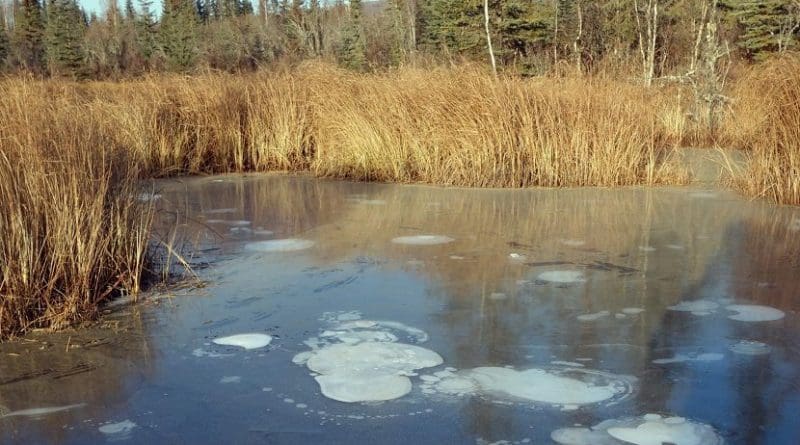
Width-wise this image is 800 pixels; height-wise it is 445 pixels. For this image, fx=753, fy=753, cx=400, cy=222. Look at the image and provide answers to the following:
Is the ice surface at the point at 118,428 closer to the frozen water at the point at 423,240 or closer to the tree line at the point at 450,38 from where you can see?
the frozen water at the point at 423,240

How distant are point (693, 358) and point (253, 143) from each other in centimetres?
759

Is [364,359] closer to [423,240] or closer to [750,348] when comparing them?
[750,348]

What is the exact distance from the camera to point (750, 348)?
132 inches

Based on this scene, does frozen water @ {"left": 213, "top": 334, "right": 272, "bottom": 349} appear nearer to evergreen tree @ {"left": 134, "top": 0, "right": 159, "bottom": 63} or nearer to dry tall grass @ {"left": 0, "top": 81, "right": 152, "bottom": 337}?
dry tall grass @ {"left": 0, "top": 81, "right": 152, "bottom": 337}

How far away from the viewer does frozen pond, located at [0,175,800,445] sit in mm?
2686

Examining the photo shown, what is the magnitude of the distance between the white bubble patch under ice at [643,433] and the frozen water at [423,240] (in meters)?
Result: 2.91

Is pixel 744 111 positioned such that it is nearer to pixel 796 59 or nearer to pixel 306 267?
pixel 796 59

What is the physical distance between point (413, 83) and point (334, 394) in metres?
6.24

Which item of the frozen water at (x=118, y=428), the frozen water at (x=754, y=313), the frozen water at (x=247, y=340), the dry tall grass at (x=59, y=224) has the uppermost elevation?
the dry tall grass at (x=59, y=224)

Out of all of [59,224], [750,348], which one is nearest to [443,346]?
[750,348]

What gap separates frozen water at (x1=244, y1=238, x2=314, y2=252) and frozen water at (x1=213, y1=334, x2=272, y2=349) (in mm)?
1780

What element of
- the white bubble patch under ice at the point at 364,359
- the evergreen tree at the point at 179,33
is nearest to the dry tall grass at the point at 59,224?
the white bubble patch under ice at the point at 364,359

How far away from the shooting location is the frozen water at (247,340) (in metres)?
3.46

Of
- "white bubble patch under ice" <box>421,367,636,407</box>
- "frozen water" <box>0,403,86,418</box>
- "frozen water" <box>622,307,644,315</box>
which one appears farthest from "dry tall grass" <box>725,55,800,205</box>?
"frozen water" <box>0,403,86,418</box>
